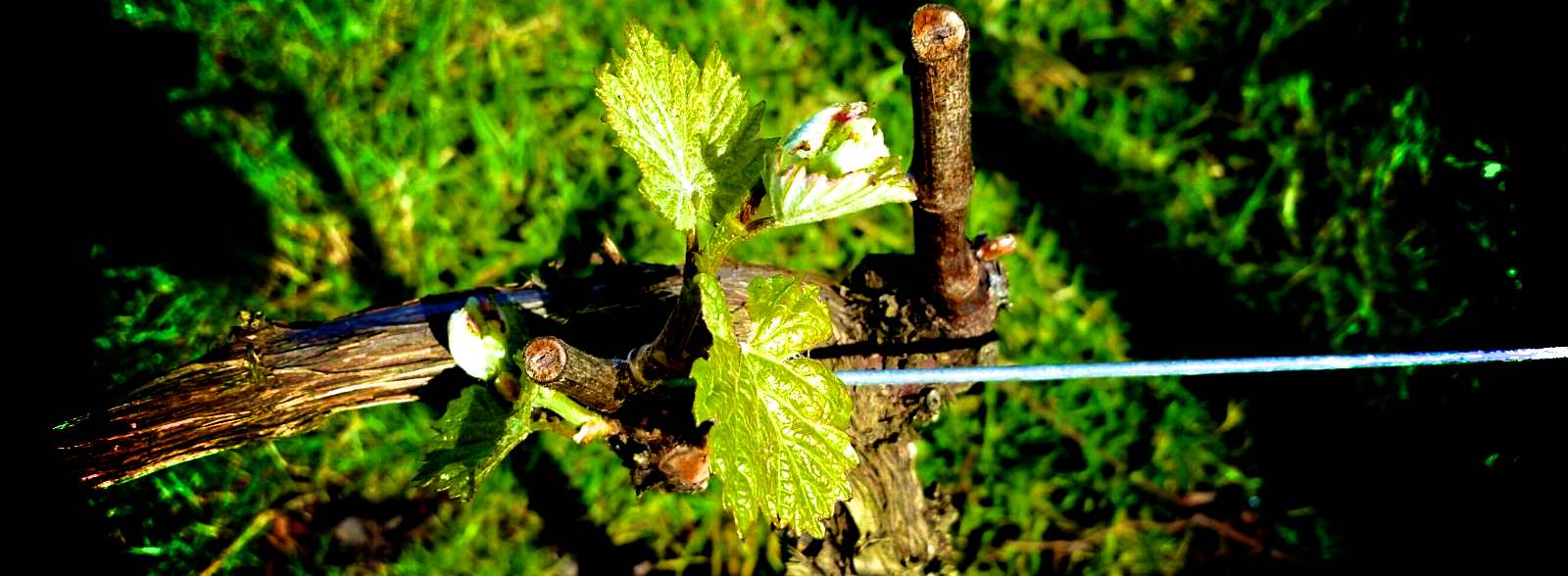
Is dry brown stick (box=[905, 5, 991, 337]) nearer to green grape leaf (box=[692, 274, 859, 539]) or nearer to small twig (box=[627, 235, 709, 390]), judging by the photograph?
green grape leaf (box=[692, 274, 859, 539])

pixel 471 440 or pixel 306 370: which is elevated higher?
pixel 306 370

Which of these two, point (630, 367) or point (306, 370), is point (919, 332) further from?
point (306, 370)

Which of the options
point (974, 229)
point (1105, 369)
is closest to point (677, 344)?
point (1105, 369)

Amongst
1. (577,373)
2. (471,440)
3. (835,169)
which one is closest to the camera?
(835,169)


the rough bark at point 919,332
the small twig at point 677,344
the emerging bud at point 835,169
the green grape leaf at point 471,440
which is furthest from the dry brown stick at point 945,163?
the green grape leaf at point 471,440

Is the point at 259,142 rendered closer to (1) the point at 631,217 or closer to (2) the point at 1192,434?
(1) the point at 631,217

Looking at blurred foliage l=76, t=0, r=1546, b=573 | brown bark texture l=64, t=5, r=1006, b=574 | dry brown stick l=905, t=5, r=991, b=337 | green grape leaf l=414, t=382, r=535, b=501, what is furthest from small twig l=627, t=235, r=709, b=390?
blurred foliage l=76, t=0, r=1546, b=573
